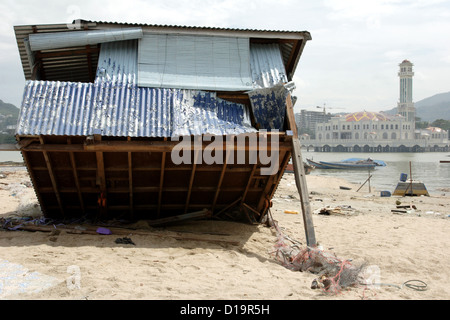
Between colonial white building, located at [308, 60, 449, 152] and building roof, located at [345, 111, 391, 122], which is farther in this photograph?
building roof, located at [345, 111, 391, 122]

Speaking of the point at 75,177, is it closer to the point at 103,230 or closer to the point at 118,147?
the point at 103,230

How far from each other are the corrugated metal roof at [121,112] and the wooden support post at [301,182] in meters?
0.85

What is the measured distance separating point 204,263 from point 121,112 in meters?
3.32

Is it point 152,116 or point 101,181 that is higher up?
point 152,116

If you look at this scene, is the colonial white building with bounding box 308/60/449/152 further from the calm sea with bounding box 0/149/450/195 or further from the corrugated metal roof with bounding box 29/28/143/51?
the corrugated metal roof with bounding box 29/28/143/51

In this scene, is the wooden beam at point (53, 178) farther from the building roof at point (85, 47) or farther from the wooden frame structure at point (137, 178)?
the building roof at point (85, 47)

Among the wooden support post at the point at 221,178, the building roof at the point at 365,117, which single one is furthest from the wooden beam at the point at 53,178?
the building roof at the point at 365,117

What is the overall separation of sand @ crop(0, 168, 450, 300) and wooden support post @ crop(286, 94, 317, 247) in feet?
2.97

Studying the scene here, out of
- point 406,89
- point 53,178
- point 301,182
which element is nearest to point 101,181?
point 53,178

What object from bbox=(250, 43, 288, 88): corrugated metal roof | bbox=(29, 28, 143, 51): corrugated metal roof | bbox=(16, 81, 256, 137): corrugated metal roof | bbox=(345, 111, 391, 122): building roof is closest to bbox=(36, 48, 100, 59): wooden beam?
bbox=(29, 28, 143, 51): corrugated metal roof

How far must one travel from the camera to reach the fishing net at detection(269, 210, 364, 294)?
228 inches

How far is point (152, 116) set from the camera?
25.4 ft

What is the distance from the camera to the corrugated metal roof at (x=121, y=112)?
24.2ft
